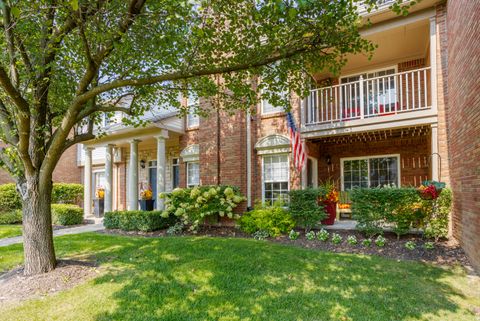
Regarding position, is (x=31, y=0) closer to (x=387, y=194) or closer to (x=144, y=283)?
(x=144, y=283)

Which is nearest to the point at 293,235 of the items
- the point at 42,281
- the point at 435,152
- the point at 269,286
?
the point at 269,286

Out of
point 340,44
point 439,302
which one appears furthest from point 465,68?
point 439,302

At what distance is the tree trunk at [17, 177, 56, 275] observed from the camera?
4883 millimetres

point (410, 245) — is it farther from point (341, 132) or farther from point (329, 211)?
point (341, 132)

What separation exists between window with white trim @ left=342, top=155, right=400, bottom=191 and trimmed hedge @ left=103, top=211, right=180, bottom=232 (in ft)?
21.2

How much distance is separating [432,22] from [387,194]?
184 inches

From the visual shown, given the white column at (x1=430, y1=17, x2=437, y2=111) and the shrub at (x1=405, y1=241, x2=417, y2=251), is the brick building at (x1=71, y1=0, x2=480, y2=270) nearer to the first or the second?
the white column at (x1=430, y1=17, x2=437, y2=111)

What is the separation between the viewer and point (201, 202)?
8.85 meters

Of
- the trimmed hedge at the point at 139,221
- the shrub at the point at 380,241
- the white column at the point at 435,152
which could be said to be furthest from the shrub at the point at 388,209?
the trimmed hedge at the point at 139,221

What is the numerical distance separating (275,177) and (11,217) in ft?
Answer: 39.3

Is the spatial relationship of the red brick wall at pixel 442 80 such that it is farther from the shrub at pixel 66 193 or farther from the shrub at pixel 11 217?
the shrub at pixel 66 193

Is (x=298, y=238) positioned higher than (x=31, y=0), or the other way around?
(x=31, y=0)

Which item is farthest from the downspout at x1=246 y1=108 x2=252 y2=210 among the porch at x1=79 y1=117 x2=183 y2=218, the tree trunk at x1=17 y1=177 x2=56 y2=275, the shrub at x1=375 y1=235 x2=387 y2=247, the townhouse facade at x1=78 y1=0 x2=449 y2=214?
the tree trunk at x1=17 y1=177 x2=56 y2=275

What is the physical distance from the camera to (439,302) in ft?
13.1
